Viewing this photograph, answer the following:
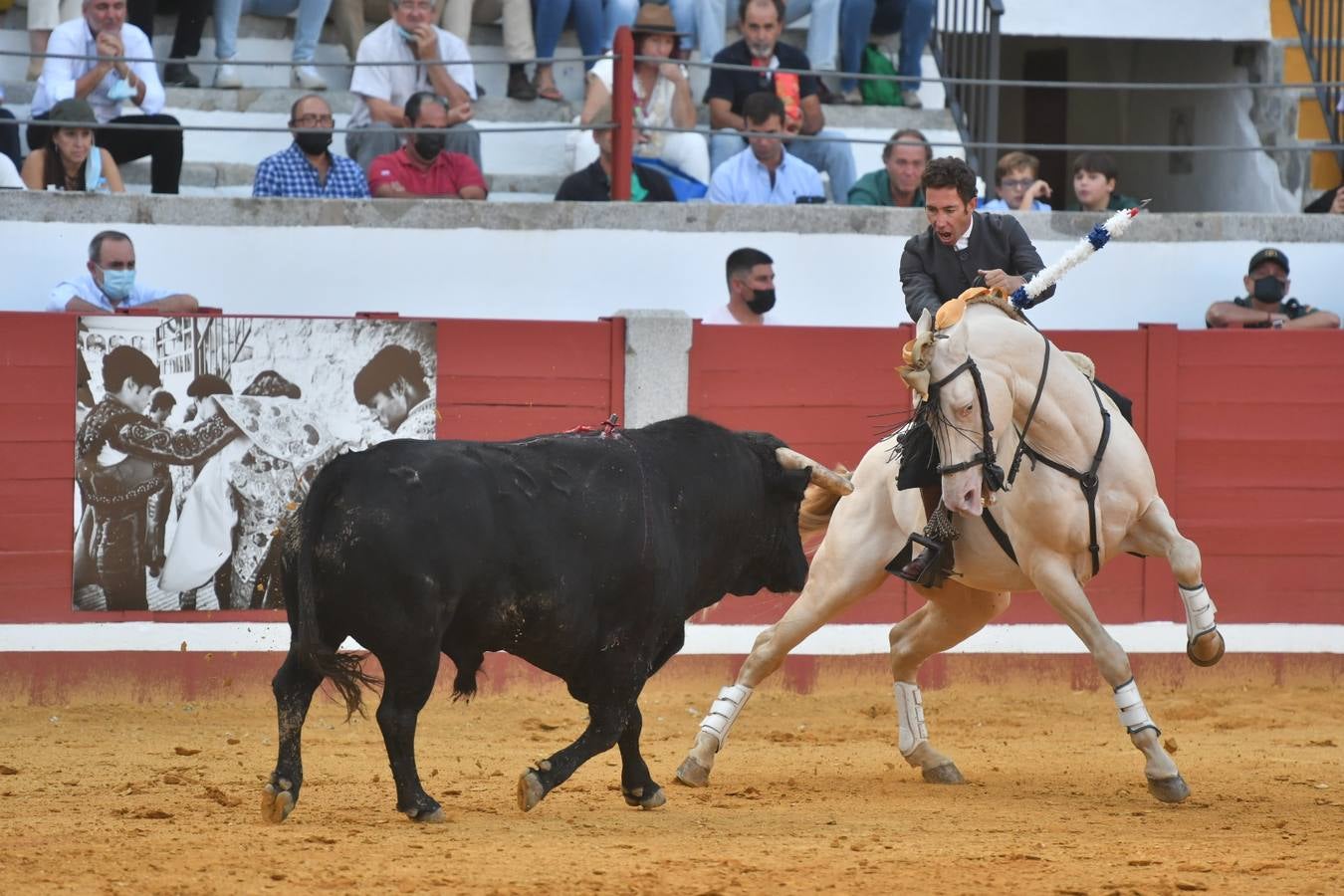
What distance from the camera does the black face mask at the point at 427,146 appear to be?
436 inches

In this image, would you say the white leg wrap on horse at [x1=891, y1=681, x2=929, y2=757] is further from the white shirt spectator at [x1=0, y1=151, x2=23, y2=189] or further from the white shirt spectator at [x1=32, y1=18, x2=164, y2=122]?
the white shirt spectator at [x1=32, y1=18, x2=164, y2=122]

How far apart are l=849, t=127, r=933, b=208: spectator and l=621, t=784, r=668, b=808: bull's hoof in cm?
543

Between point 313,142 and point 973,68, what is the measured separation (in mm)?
4471

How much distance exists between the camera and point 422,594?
5.86 m

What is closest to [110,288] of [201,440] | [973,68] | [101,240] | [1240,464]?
[101,240]

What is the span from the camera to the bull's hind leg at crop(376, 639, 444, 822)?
5.89 metres

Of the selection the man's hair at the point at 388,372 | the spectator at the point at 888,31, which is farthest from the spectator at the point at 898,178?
the man's hair at the point at 388,372

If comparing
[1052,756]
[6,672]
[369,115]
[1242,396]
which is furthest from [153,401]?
[1242,396]

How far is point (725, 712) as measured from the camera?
7582 mm

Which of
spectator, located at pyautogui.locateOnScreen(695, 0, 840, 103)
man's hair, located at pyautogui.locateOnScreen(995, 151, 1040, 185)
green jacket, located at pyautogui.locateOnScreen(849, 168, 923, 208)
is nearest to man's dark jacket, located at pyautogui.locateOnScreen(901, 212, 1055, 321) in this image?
green jacket, located at pyautogui.locateOnScreen(849, 168, 923, 208)

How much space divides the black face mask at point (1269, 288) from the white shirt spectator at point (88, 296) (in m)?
5.72

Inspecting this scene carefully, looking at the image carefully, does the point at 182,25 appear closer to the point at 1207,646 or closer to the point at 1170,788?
the point at 1207,646

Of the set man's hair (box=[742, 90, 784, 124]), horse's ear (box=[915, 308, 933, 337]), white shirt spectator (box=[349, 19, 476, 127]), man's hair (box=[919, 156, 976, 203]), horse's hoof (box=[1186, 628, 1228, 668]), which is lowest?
horse's hoof (box=[1186, 628, 1228, 668])

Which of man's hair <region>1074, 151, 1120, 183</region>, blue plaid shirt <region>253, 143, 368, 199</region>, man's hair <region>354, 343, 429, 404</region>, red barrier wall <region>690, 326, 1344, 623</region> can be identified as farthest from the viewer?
man's hair <region>1074, 151, 1120, 183</region>
